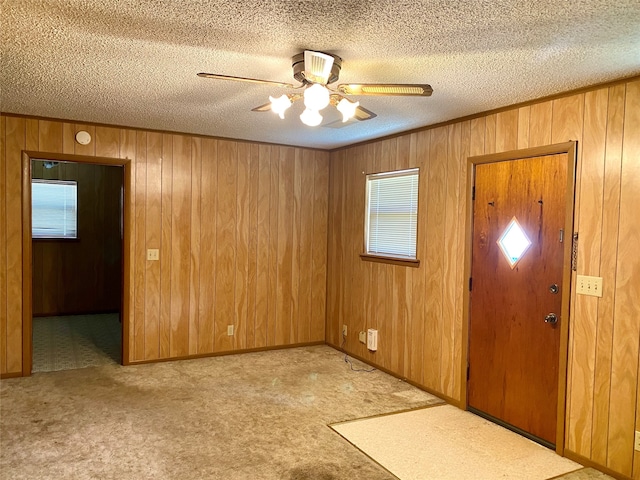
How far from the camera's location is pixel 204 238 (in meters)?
4.96

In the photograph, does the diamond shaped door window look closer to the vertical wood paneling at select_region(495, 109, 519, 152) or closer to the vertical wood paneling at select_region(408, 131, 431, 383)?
the vertical wood paneling at select_region(495, 109, 519, 152)

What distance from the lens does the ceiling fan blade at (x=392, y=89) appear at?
7.54 feet

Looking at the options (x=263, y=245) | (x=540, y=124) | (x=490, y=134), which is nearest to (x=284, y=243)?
(x=263, y=245)

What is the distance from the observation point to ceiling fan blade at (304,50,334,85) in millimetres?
2295

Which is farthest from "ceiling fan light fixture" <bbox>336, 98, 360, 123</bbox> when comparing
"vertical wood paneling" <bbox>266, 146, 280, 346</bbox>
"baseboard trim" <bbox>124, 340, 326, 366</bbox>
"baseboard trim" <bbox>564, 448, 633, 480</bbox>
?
"baseboard trim" <bbox>124, 340, 326, 366</bbox>

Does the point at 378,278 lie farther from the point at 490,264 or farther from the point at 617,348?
the point at 617,348

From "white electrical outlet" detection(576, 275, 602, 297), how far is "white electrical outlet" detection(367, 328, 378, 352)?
2231mm

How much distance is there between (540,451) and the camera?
3055 mm

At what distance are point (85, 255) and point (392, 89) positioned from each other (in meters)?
6.45

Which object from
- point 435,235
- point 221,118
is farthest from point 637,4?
point 221,118

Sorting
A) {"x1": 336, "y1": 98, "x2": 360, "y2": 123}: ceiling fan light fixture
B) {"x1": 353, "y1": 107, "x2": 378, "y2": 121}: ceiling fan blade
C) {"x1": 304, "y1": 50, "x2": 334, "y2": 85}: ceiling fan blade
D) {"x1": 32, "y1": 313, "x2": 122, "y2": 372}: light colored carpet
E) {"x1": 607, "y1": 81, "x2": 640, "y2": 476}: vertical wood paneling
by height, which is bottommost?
{"x1": 32, "y1": 313, "x2": 122, "y2": 372}: light colored carpet

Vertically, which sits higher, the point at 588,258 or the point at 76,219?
the point at 76,219

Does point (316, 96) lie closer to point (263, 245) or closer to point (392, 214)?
point (392, 214)

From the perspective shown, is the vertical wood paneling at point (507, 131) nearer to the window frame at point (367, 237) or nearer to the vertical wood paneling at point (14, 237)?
the window frame at point (367, 237)
